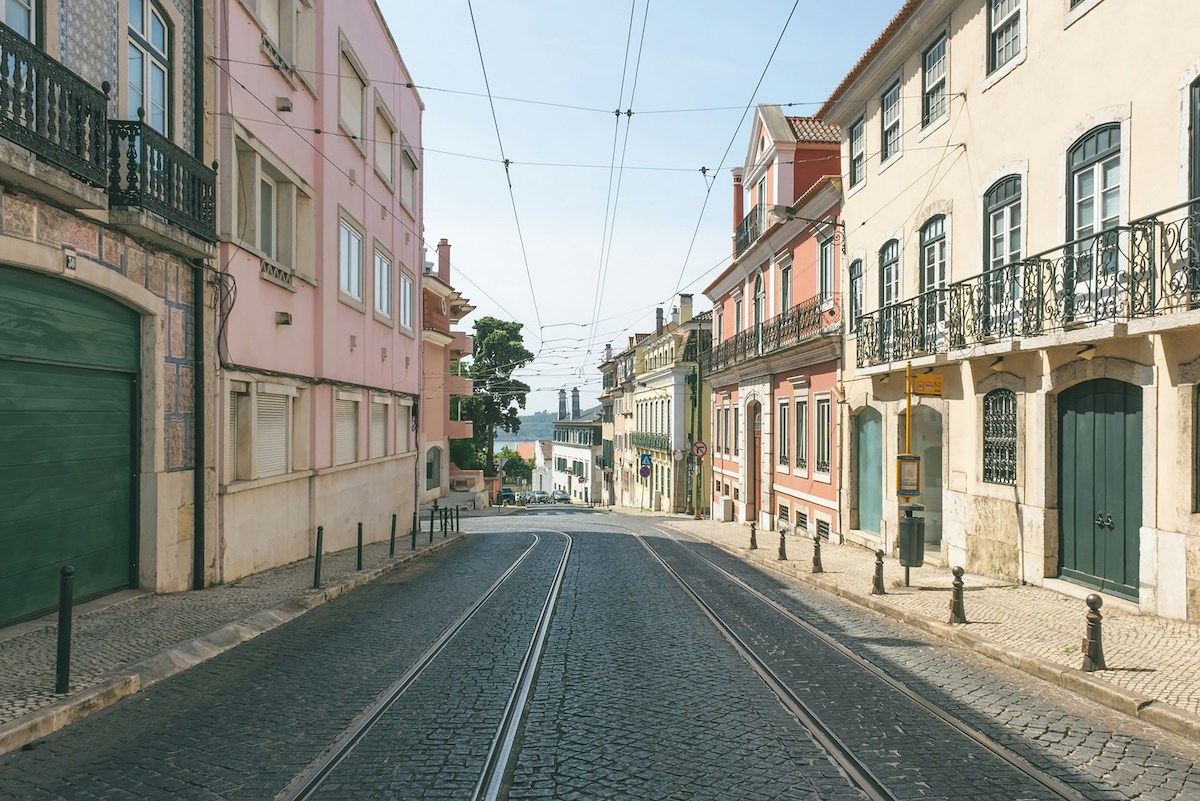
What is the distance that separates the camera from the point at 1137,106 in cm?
990

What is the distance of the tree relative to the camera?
57.2 m

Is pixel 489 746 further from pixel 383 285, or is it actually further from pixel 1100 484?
pixel 383 285

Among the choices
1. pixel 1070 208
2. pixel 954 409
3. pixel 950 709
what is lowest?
pixel 950 709

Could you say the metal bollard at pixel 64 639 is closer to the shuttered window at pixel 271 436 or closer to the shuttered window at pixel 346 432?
the shuttered window at pixel 271 436

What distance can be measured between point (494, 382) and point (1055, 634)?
50.8 meters

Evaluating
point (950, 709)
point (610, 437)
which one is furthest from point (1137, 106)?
point (610, 437)

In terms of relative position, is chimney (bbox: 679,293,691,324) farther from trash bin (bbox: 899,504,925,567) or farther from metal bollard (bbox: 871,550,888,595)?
metal bollard (bbox: 871,550,888,595)

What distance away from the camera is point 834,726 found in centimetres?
596

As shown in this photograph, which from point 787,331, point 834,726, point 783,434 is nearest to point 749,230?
point 787,331

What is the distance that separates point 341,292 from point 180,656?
10815 millimetres

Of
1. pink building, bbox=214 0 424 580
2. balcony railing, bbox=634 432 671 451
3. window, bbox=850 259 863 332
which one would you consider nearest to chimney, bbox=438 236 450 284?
balcony railing, bbox=634 432 671 451

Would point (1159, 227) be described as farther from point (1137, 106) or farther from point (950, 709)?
point (950, 709)

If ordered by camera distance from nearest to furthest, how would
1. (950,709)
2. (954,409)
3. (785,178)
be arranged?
(950,709), (954,409), (785,178)

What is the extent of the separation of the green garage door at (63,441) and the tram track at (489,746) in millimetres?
3874
